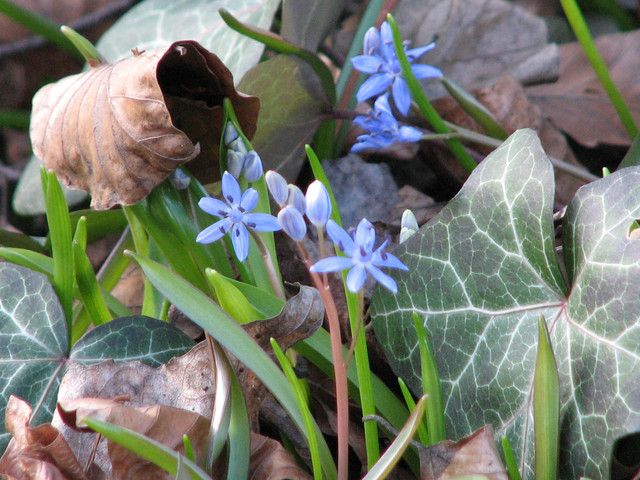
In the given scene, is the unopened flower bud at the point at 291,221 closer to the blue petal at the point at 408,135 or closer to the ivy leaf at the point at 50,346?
the ivy leaf at the point at 50,346

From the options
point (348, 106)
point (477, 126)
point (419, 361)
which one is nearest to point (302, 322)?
point (419, 361)

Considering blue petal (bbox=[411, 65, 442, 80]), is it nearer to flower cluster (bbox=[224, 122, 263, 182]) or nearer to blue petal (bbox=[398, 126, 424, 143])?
blue petal (bbox=[398, 126, 424, 143])

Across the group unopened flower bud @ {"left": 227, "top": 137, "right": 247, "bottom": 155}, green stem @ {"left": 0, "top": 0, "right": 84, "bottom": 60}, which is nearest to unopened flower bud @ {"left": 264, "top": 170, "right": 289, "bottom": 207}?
unopened flower bud @ {"left": 227, "top": 137, "right": 247, "bottom": 155}

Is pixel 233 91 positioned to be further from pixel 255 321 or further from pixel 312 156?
pixel 255 321

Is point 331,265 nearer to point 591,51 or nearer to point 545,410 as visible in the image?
point 545,410

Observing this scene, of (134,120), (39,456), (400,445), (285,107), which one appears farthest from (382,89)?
(39,456)

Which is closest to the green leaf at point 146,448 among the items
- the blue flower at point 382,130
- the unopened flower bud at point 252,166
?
the unopened flower bud at point 252,166
